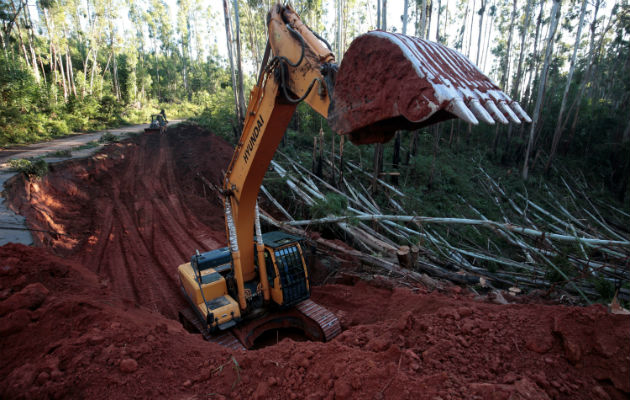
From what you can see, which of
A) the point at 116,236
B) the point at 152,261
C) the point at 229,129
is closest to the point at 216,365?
the point at 152,261

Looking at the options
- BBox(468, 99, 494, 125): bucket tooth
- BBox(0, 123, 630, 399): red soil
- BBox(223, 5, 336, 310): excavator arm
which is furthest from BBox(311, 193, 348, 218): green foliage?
BBox(468, 99, 494, 125): bucket tooth

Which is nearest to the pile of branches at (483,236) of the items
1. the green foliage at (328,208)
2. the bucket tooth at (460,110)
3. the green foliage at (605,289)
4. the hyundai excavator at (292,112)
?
the green foliage at (605,289)

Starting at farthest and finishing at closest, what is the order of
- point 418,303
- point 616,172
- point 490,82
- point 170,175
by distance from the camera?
point 616,172
point 170,175
point 418,303
point 490,82

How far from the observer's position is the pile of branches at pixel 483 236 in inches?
206

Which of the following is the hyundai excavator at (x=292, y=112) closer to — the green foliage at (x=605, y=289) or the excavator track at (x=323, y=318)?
the excavator track at (x=323, y=318)

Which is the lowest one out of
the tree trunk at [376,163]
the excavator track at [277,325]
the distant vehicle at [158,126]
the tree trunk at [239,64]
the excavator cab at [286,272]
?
the excavator track at [277,325]

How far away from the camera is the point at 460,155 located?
2009cm

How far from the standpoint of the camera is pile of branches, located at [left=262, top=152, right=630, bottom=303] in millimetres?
5222

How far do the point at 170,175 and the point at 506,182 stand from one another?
701 inches

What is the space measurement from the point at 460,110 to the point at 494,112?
1.63ft

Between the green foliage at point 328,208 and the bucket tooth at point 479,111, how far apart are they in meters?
6.75

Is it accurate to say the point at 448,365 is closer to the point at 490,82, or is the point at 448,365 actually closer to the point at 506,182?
the point at 490,82

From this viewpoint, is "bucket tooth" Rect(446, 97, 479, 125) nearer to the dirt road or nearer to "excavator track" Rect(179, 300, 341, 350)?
"excavator track" Rect(179, 300, 341, 350)

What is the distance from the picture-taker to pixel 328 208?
884cm
